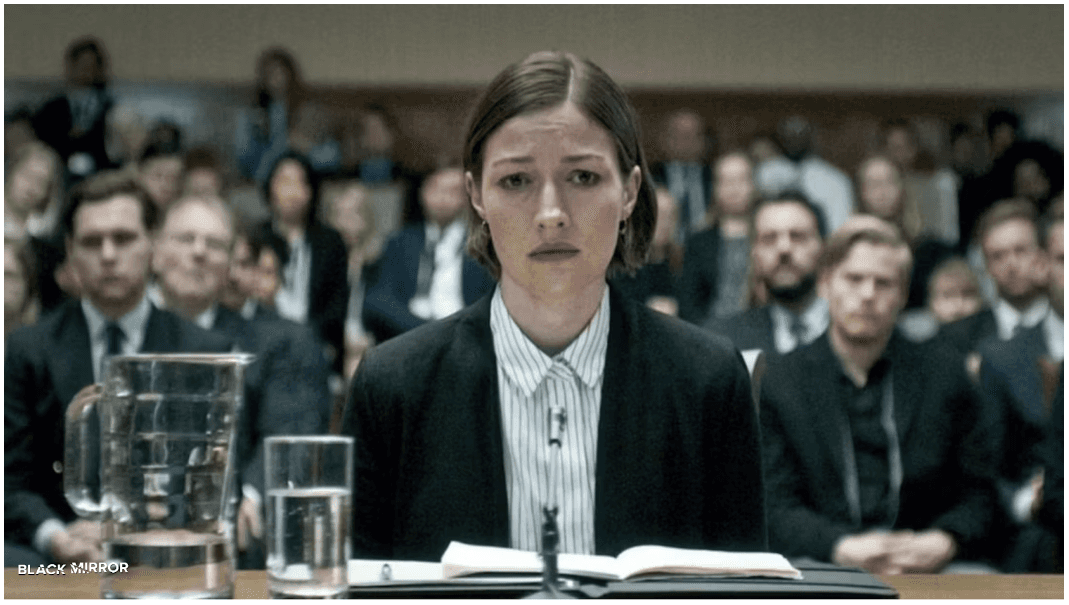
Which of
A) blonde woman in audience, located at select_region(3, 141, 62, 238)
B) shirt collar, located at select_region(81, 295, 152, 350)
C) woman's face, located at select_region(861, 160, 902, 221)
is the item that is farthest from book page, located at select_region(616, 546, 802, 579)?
blonde woman in audience, located at select_region(3, 141, 62, 238)

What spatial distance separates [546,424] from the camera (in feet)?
5.00

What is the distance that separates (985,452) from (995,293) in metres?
1.01

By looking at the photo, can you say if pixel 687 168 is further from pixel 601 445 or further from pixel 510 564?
pixel 510 564

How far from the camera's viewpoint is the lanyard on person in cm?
237

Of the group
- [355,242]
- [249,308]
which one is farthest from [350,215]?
[249,308]

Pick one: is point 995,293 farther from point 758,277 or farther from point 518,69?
point 518,69

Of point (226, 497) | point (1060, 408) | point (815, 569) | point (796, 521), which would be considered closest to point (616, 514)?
point (815, 569)

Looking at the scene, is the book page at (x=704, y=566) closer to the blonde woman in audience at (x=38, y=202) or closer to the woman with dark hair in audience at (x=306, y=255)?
the woman with dark hair in audience at (x=306, y=255)

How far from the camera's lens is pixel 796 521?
7.52 ft

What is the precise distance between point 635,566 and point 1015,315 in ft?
8.09

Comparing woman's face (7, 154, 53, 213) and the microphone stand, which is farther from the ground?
woman's face (7, 154, 53, 213)

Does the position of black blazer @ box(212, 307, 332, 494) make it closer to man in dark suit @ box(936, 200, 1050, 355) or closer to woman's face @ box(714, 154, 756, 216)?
woman's face @ box(714, 154, 756, 216)

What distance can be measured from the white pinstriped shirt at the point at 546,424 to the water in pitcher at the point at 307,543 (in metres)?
0.45

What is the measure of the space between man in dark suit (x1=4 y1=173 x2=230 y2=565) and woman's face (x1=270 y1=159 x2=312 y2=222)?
0.60 m
